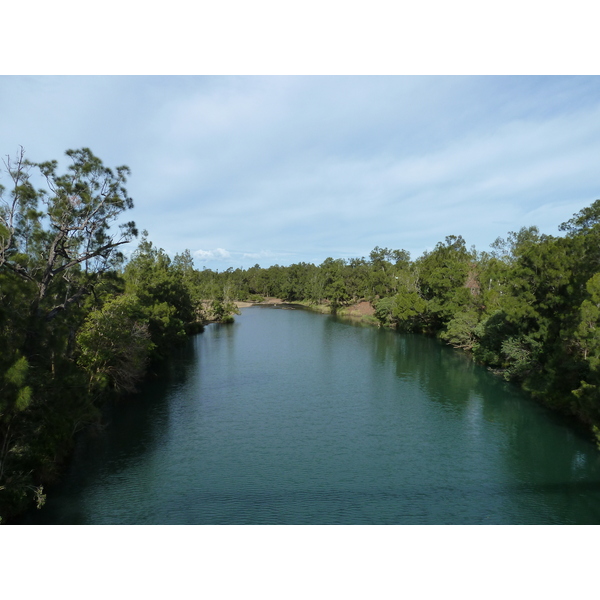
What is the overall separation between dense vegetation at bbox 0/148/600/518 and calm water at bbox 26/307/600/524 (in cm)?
182

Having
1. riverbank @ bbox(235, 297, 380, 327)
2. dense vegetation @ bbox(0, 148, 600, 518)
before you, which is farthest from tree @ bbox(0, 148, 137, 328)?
riverbank @ bbox(235, 297, 380, 327)

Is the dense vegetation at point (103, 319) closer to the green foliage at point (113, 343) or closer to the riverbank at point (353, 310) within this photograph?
the green foliage at point (113, 343)

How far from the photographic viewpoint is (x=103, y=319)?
23.2 metres

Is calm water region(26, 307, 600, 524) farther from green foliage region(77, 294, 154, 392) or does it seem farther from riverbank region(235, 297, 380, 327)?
riverbank region(235, 297, 380, 327)

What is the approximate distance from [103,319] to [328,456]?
13.4 m

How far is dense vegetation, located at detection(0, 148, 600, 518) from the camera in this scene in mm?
13250

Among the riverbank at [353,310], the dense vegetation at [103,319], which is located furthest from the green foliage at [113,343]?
the riverbank at [353,310]

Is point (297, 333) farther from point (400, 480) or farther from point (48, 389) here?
point (48, 389)

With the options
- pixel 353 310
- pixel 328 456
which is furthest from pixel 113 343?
pixel 353 310

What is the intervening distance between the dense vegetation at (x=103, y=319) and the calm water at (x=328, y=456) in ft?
5.97

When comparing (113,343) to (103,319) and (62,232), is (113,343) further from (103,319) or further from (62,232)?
(62,232)

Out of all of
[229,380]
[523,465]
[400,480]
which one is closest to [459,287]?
[229,380]

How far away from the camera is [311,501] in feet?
53.5

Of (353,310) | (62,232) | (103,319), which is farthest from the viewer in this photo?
(353,310)
